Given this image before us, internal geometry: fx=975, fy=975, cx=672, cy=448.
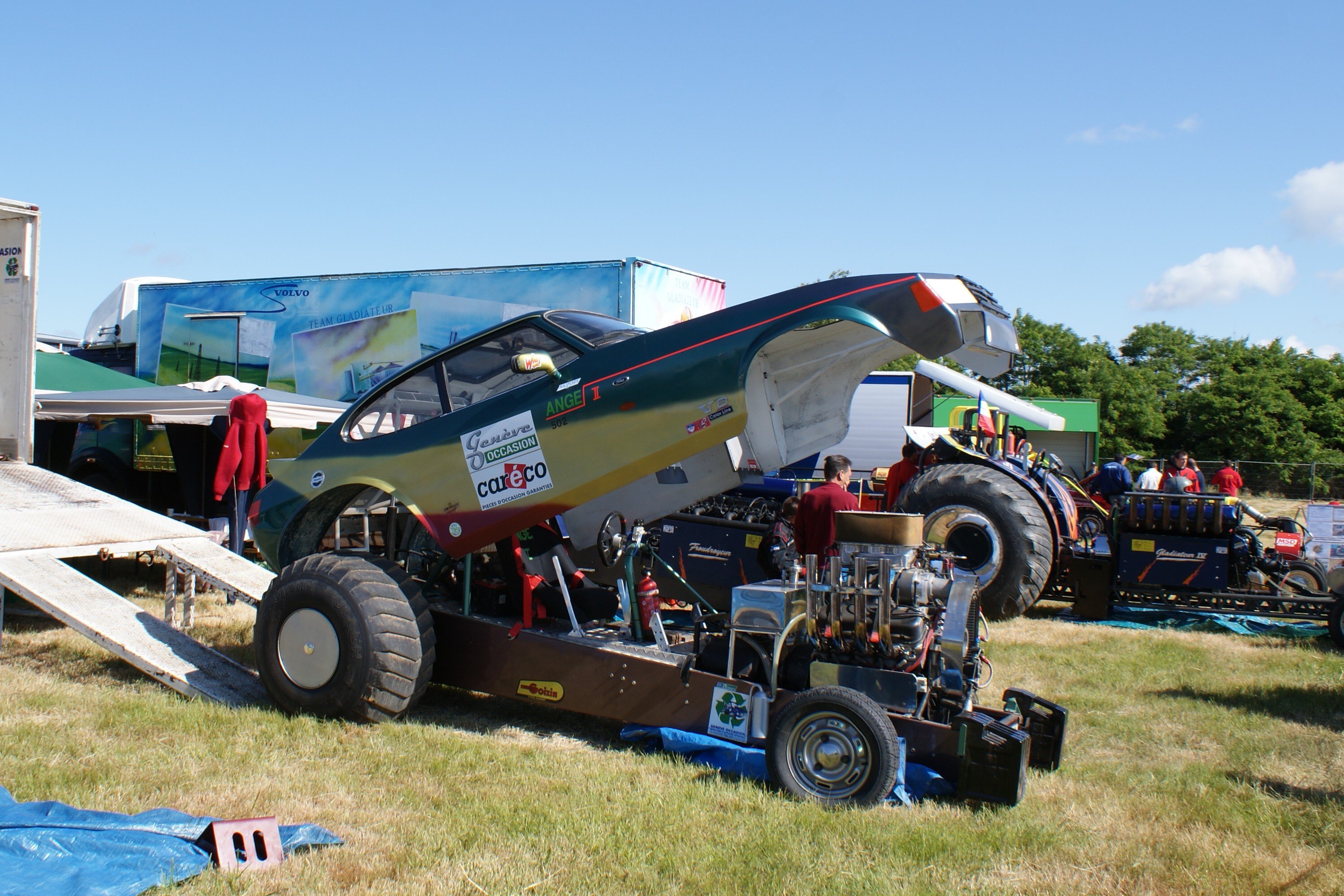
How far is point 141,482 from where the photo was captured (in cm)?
1348

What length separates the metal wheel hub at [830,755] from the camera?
418 cm

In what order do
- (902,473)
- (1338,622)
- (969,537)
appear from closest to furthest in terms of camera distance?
(1338,622), (969,537), (902,473)

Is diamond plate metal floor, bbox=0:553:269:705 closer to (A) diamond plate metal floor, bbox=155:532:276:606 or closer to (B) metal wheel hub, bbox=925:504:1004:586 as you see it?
(A) diamond plate metal floor, bbox=155:532:276:606

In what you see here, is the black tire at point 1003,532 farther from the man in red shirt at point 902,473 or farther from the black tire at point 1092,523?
the black tire at point 1092,523

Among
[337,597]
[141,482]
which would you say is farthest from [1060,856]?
[141,482]

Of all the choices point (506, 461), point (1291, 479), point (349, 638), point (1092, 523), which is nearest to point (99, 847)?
point (349, 638)

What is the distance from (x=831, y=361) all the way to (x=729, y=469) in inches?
34.0

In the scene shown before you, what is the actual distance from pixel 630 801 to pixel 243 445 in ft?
21.6

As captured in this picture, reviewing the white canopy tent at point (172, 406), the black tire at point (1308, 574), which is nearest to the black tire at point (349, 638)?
the white canopy tent at point (172, 406)

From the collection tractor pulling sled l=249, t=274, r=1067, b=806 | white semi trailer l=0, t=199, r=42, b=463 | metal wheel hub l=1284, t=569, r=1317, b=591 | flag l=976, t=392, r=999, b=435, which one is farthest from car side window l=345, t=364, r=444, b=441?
metal wheel hub l=1284, t=569, r=1317, b=591

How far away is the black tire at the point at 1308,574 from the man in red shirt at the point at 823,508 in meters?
6.29

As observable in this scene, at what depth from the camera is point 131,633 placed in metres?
5.98

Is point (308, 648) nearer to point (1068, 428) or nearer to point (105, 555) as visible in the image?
point (105, 555)

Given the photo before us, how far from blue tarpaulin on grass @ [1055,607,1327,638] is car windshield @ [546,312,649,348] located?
6.34 meters
